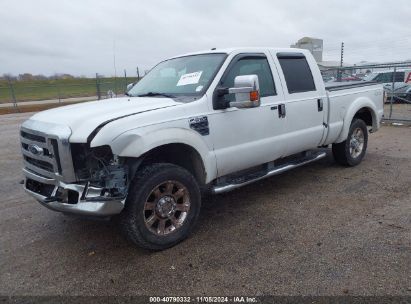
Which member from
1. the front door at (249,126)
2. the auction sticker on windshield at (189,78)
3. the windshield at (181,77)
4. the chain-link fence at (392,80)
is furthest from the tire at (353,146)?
the chain-link fence at (392,80)

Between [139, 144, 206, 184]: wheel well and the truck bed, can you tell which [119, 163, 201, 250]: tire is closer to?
[139, 144, 206, 184]: wheel well

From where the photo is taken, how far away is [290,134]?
190 inches

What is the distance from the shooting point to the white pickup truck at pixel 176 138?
129 inches

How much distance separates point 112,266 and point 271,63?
10.0 ft

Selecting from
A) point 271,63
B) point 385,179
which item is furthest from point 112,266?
point 385,179

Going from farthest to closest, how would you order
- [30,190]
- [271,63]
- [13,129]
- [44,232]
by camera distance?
[13,129] → [271,63] → [44,232] → [30,190]

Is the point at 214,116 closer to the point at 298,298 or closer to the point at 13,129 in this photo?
the point at 298,298

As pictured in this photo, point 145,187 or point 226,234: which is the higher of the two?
point 145,187

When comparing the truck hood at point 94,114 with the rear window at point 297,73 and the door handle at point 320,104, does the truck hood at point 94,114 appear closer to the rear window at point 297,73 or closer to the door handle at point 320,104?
the rear window at point 297,73

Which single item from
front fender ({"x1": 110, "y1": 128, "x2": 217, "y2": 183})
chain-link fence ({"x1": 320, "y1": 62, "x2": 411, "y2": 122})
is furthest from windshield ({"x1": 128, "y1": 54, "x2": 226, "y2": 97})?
chain-link fence ({"x1": 320, "y1": 62, "x2": 411, "y2": 122})

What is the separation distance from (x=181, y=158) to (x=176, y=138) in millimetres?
449

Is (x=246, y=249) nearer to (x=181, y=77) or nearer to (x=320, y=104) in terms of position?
(x=181, y=77)

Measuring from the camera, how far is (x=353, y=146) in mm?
6246

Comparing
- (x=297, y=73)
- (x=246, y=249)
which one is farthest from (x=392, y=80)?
(x=246, y=249)
